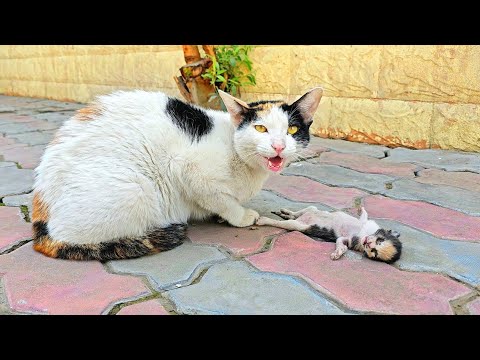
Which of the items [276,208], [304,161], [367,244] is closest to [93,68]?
[304,161]

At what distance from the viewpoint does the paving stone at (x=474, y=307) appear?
152 centimetres

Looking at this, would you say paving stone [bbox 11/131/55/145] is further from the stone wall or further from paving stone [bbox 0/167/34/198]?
the stone wall

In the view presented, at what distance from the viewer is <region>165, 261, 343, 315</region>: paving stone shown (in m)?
1.55

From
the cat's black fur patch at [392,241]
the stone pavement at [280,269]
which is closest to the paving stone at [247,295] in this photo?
the stone pavement at [280,269]

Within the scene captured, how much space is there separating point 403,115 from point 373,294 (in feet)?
9.56

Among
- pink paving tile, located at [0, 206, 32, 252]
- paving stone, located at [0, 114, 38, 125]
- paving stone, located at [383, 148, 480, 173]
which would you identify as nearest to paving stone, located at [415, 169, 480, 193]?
paving stone, located at [383, 148, 480, 173]

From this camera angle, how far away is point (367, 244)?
1958mm

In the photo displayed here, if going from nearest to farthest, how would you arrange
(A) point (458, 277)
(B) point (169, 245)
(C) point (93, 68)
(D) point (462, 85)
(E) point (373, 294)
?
(E) point (373, 294) < (A) point (458, 277) < (B) point (169, 245) < (D) point (462, 85) < (C) point (93, 68)

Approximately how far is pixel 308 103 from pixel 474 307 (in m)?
1.25

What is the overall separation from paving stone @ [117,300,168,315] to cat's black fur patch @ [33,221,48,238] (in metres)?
0.71

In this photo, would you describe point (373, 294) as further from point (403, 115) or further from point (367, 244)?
point (403, 115)

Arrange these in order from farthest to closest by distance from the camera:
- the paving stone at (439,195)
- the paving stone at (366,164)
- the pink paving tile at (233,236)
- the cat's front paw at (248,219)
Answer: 1. the paving stone at (366,164)
2. the paving stone at (439,195)
3. the cat's front paw at (248,219)
4. the pink paving tile at (233,236)

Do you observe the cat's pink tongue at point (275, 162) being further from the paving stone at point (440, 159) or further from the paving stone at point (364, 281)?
the paving stone at point (440, 159)

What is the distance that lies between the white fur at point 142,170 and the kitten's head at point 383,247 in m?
0.58
